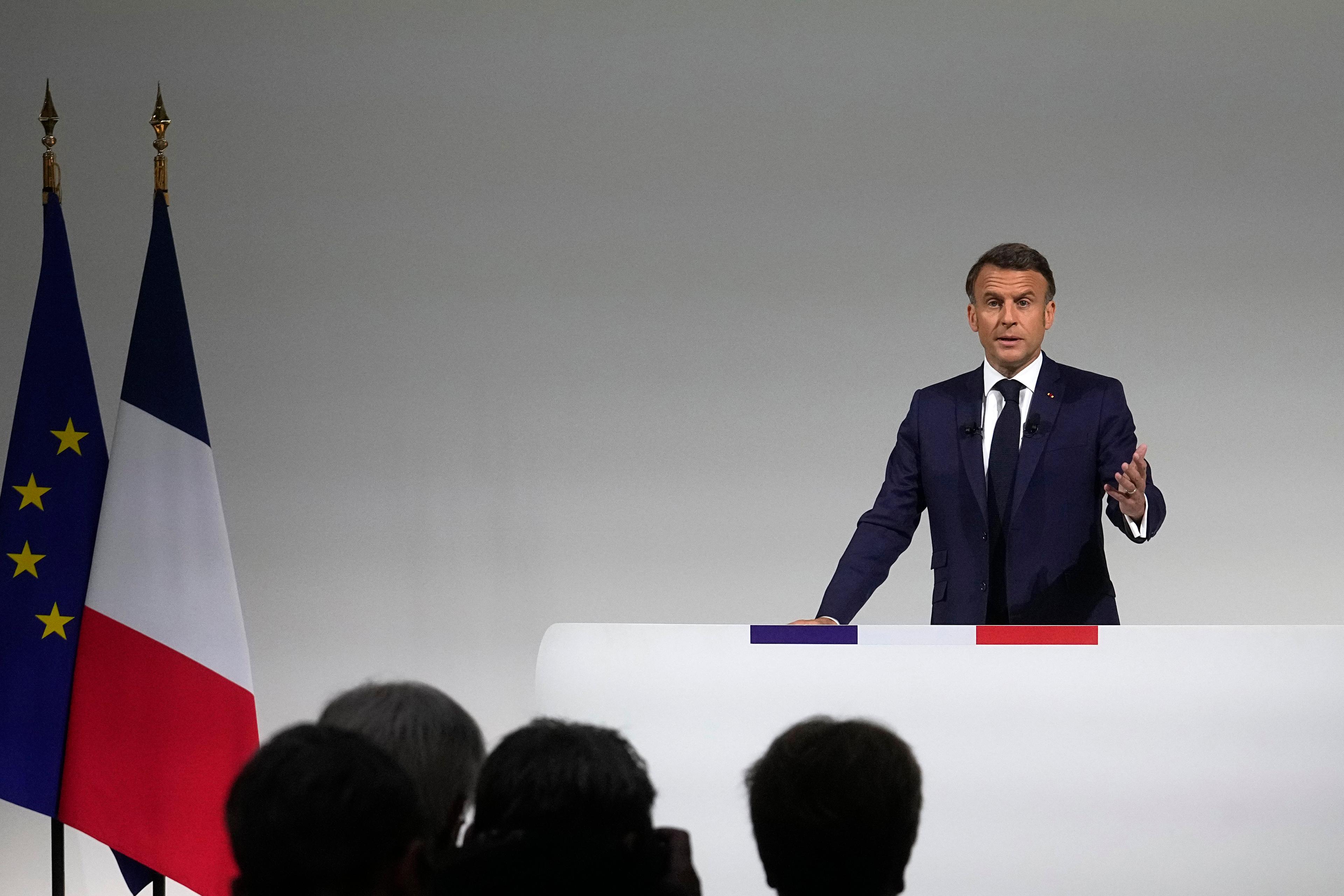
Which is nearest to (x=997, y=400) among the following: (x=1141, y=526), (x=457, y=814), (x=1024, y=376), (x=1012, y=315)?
(x=1024, y=376)

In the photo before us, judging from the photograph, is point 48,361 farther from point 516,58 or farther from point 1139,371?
point 1139,371

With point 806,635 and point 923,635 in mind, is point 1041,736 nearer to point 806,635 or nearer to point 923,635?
point 923,635

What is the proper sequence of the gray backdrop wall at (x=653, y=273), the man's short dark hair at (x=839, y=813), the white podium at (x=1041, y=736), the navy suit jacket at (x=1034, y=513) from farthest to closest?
the gray backdrop wall at (x=653, y=273) → the navy suit jacket at (x=1034, y=513) → the white podium at (x=1041, y=736) → the man's short dark hair at (x=839, y=813)

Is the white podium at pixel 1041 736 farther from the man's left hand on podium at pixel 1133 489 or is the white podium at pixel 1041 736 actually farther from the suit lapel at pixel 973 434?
the suit lapel at pixel 973 434

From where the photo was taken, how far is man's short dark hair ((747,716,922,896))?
143cm

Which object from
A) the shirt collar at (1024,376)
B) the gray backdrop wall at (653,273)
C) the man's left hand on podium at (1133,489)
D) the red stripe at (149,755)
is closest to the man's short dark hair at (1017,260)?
the shirt collar at (1024,376)

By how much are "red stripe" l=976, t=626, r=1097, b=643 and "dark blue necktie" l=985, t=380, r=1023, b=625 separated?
73 cm

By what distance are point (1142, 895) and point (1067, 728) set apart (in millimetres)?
265

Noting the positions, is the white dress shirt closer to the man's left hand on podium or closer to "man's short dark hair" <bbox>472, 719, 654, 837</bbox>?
the man's left hand on podium

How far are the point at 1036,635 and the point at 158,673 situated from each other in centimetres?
187

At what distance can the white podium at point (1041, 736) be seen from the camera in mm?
2105

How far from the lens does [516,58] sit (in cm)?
473

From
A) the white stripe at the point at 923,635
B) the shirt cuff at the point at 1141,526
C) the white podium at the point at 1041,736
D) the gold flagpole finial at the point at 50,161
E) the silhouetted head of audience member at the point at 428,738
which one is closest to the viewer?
the silhouetted head of audience member at the point at 428,738

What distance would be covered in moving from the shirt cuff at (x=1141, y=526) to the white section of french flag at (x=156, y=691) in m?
1.88
